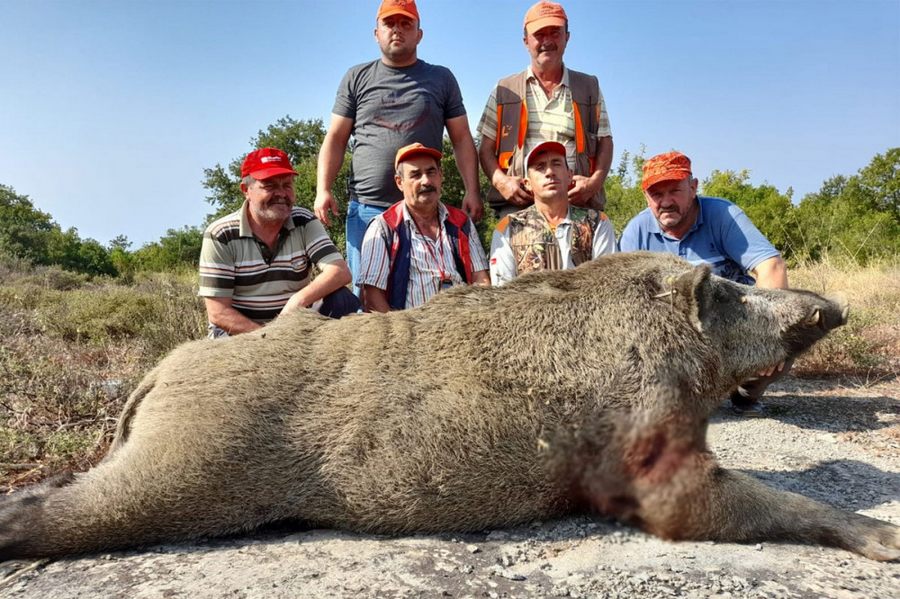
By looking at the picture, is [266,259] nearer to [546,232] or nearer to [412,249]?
[412,249]

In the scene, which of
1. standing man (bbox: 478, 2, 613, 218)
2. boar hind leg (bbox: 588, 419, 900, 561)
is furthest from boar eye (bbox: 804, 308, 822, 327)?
standing man (bbox: 478, 2, 613, 218)

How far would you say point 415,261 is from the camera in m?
5.96

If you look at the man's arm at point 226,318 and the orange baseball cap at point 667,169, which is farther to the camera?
the orange baseball cap at point 667,169

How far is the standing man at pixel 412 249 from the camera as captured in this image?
588cm

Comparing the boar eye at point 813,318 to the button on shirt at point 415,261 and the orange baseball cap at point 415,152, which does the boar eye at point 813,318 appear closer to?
the button on shirt at point 415,261

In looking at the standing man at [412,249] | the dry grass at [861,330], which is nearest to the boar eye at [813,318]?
the dry grass at [861,330]

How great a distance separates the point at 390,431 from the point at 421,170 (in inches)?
119

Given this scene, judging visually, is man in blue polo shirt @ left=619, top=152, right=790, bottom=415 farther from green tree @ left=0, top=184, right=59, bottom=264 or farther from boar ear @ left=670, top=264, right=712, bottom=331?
green tree @ left=0, top=184, right=59, bottom=264

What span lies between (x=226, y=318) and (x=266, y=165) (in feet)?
4.32

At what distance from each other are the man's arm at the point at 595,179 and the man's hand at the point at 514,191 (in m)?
0.44

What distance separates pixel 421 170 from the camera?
5918 millimetres

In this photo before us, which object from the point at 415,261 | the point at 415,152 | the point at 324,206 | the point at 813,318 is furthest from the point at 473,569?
the point at 324,206

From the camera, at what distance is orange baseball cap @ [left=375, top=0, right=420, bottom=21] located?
6.51m

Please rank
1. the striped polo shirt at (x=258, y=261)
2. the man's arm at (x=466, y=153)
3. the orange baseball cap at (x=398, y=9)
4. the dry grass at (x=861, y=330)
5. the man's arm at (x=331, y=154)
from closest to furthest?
the striped polo shirt at (x=258, y=261)
the orange baseball cap at (x=398, y=9)
the man's arm at (x=331, y=154)
the man's arm at (x=466, y=153)
the dry grass at (x=861, y=330)
